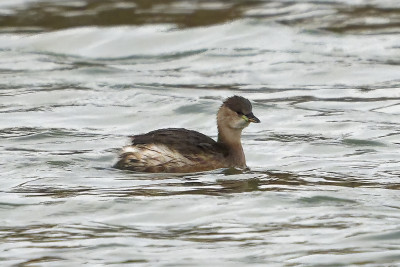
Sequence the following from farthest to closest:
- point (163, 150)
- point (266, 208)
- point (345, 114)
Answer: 1. point (345, 114)
2. point (163, 150)
3. point (266, 208)

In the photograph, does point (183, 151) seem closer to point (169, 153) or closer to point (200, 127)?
point (169, 153)

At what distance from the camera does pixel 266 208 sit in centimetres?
968

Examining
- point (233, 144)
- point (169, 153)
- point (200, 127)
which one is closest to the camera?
point (169, 153)

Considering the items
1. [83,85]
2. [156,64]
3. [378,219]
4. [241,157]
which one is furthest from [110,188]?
[156,64]

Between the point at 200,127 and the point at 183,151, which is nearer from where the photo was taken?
the point at 183,151

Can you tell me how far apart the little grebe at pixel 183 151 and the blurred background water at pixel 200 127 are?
0.15 m

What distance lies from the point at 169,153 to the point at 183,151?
0.39ft

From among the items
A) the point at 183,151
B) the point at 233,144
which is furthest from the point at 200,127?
the point at 183,151

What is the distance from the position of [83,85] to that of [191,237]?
6613 mm

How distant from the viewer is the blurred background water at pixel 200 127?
873 centimetres

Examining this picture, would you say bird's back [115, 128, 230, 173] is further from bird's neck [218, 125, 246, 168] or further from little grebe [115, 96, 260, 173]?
bird's neck [218, 125, 246, 168]

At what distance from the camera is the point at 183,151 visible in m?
10.8

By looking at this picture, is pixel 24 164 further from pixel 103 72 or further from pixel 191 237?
pixel 103 72

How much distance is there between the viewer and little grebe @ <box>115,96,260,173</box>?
1081 centimetres
